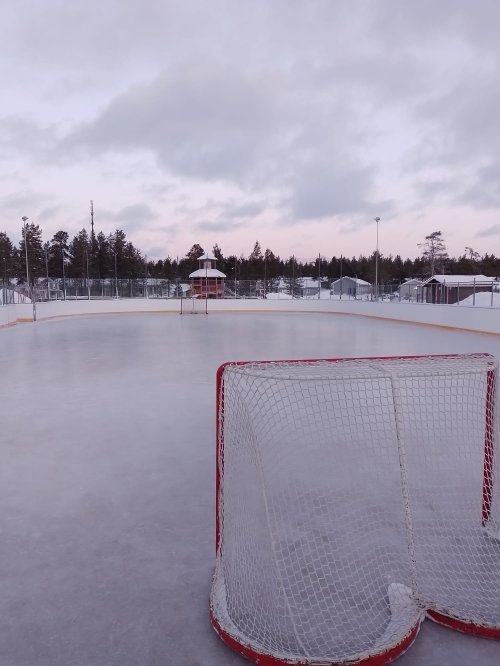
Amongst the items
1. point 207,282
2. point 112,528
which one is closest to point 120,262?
point 207,282

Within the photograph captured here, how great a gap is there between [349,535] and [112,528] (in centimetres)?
151


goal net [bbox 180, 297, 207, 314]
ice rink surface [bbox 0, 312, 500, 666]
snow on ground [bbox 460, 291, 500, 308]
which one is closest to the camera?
ice rink surface [bbox 0, 312, 500, 666]

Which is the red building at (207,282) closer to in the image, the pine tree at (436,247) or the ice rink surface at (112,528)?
the ice rink surface at (112,528)

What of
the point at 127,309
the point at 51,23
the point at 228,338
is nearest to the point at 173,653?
the point at 228,338

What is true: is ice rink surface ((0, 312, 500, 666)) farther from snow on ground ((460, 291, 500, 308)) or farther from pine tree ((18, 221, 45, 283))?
pine tree ((18, 221, 45, 283))

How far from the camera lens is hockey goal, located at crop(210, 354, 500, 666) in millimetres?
2168

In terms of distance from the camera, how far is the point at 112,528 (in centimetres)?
306

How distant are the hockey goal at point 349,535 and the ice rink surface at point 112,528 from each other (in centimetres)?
16

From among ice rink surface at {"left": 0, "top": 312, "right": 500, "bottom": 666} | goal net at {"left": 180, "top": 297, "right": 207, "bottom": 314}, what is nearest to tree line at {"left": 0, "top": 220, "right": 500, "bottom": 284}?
goal net at {"left": 180, "top": 297, "right": 207, "bottom": 314}

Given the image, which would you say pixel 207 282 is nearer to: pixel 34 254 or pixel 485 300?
pixel 485 300

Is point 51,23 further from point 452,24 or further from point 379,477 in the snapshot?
point 379,477

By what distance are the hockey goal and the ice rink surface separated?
0.16m

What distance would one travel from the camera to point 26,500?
11.4 feet

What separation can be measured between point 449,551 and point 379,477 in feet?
3.42
